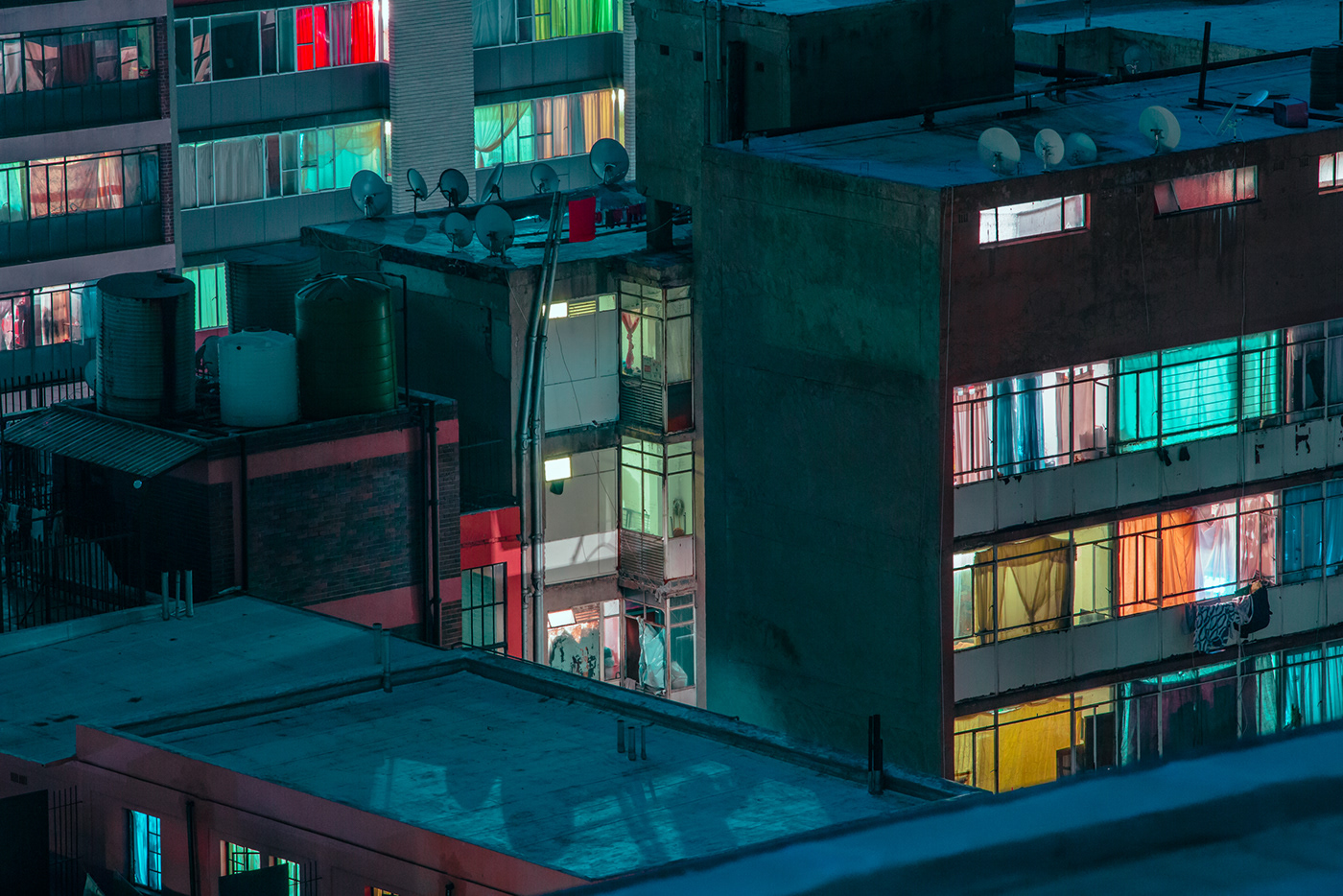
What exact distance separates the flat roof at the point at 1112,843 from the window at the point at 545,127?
92916mm

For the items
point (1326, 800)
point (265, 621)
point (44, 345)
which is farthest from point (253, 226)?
point (1326, 800)

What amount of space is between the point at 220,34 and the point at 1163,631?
158 ft

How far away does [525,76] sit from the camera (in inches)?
3698

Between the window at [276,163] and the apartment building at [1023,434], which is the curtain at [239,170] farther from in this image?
the apartment building at [1023,434]

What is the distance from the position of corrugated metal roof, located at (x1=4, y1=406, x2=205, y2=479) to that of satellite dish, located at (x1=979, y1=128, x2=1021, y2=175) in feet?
57.6

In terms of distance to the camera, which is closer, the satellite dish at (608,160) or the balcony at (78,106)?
the satellite dish at (608,160)

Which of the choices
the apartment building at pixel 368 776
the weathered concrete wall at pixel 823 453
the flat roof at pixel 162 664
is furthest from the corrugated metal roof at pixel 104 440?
the weathered concrete wall at pixel 823 453

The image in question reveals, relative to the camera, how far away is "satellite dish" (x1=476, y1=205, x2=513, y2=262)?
58.9 metres

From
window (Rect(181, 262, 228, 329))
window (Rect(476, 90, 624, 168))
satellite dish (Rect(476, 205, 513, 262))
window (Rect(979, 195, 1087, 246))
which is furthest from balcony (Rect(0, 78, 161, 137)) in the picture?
window (Rect(979, 195, 1087, 246))

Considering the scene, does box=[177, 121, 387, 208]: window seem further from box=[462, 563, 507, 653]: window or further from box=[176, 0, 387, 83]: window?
box=[462, 563, 507, 653]: window

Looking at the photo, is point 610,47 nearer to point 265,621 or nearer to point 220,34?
point 220,34

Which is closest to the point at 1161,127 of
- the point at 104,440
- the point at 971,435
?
the point at 971,435

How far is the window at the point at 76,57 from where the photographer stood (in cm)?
7231

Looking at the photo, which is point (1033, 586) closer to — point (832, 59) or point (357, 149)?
point (832, 59)
